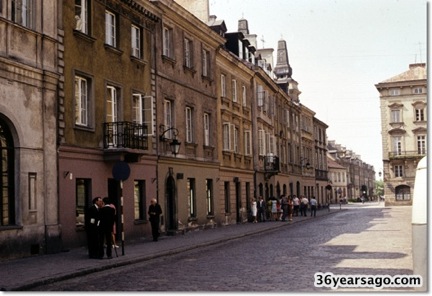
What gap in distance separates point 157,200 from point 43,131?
319 inches

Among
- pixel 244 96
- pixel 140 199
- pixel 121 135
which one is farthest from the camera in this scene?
pixel 244 96

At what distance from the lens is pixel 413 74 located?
1310 cm

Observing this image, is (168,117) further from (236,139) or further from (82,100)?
(236,139)

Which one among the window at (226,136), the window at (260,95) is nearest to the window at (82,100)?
the window at (226,136)

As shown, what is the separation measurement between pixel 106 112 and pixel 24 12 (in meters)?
4.93

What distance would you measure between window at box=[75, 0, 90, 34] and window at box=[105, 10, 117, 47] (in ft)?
4.35

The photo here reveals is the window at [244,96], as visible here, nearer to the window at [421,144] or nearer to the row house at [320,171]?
the row house at [320,171]

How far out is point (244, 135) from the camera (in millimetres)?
37469

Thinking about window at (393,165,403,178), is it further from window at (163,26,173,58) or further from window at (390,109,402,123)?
window at (163,26,173,58)

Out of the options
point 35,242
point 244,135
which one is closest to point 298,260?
point 35,242

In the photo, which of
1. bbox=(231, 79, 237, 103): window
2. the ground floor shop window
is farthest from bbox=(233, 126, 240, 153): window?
the ground floor shop window

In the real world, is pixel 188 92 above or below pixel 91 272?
above

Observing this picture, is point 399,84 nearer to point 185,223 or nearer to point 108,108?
point 108,108

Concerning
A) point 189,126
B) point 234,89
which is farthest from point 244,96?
A: point 189,126
